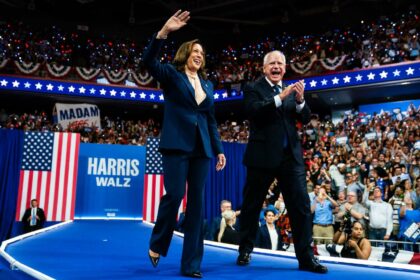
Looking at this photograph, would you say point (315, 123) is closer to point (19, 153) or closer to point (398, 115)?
point (398, 115)

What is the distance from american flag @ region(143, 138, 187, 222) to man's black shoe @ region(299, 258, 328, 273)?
7.17 meters

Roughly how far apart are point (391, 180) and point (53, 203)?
6846mm

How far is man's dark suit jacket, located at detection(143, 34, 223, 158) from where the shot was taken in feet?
6.96

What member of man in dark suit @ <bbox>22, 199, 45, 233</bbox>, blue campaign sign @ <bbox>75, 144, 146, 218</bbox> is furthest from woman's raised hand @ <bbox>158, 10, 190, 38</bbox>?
blue campaign sign @ <bbox>75, 144, 146, 218</bbox>

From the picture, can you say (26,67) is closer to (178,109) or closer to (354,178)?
(354,178)

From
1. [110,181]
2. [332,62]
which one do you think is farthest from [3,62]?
[332,62]

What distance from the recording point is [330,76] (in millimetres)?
12930

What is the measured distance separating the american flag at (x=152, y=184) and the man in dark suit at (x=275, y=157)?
689 centimetres

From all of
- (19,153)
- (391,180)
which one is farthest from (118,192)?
(391,180)

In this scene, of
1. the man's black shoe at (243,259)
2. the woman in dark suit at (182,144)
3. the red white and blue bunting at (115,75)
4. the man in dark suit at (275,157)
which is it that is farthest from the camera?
the red white and blue bunting at (115,75)

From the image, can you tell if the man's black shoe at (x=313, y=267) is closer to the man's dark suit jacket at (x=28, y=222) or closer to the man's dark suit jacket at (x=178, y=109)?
the man's dark suit jacket at (x=178, y=109)

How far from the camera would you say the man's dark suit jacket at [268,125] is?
2371mm

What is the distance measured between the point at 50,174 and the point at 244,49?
11.9m

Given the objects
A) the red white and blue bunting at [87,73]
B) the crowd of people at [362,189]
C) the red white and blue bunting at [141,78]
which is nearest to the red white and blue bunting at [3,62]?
the red white and blue bunting at [87,73]
